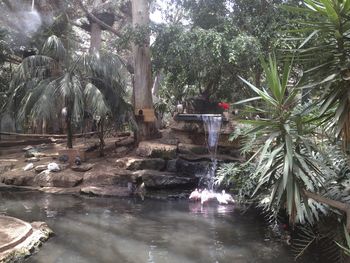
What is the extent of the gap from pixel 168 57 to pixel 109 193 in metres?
3.98

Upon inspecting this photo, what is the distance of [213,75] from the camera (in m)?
12.2

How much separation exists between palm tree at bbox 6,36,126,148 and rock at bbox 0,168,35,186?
1.64m

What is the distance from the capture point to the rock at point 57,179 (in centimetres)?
1045

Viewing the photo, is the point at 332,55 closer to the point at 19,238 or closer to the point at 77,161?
the point at 19,238

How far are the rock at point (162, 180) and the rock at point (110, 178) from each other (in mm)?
324

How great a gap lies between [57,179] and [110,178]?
4.72 feet

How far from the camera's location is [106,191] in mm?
9914

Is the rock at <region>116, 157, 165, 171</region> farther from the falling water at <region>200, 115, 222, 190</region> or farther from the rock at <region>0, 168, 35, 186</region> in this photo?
the rock at <region>0, 168, 35, 186</region>

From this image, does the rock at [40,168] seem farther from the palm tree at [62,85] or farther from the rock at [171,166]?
the rock at [171,166]

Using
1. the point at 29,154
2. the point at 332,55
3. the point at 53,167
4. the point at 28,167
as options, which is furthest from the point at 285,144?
the point at 29,154

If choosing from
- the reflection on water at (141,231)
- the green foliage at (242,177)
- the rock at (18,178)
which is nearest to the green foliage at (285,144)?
the reflection on water at (141,231)

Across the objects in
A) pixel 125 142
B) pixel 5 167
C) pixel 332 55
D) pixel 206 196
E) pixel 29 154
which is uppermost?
pixel 332 55

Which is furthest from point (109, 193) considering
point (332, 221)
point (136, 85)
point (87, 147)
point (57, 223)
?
point (332, 221)

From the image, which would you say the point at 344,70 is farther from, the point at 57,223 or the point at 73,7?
the point at 73,7
